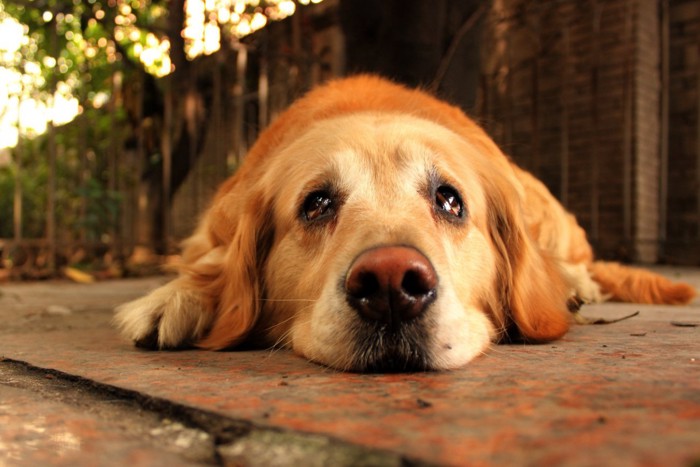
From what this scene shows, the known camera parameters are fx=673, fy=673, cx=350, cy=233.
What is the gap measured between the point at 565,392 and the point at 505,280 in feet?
4.41

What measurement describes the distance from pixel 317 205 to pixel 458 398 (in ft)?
4.01

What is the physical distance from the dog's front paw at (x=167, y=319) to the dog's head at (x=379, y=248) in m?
0.07

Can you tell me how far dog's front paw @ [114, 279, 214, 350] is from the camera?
7.77 feet

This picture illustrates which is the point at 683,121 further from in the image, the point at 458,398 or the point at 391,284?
the point at 458,398

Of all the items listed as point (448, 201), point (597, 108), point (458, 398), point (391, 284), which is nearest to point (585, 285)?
point (448, 201)

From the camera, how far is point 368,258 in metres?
1.71

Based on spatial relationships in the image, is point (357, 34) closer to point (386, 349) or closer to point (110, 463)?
point (386, 349)

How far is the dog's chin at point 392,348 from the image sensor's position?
1802mm

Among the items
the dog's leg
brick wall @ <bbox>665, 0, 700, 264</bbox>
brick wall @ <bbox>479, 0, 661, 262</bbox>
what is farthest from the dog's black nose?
brick wall @ <bbox>665, 0, 700, 264</bbox>

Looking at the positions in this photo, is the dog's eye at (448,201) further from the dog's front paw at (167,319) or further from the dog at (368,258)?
the dog's front paw at (167,319)

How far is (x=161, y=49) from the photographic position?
899 centimetres

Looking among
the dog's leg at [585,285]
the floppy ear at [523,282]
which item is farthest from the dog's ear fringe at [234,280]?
the dog's leg at [585,285]

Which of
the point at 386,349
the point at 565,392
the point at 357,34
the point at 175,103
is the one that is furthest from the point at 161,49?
the point at 565,392

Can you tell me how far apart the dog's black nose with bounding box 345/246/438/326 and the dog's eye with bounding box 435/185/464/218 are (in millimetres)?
638
